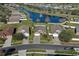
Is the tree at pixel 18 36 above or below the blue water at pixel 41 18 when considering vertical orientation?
below

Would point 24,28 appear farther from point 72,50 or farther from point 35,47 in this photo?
point 72,50

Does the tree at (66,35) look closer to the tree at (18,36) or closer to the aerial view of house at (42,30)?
the aerial view of house at (42,30)

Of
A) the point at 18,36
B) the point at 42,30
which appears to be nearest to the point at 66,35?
the point at 42,30

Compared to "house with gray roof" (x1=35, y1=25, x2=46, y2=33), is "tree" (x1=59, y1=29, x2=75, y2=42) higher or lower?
lower

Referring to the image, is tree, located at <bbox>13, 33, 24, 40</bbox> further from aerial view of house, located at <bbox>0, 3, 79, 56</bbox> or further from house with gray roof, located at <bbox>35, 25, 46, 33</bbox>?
house with gray roof, located at <bbox>35, 25, 46, 33</bbox>

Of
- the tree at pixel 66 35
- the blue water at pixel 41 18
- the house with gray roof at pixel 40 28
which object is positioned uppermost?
the blue water at pixel 41 18

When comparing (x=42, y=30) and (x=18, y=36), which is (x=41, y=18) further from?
(x=18, y=36)

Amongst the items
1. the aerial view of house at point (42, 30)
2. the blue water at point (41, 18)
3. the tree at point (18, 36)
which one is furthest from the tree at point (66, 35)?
the tree at point (18, 36)

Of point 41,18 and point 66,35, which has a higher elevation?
point 41,18

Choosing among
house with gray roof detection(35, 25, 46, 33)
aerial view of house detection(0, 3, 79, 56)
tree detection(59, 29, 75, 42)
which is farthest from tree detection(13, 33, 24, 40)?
tree detection(59, 29, 75, 42)
